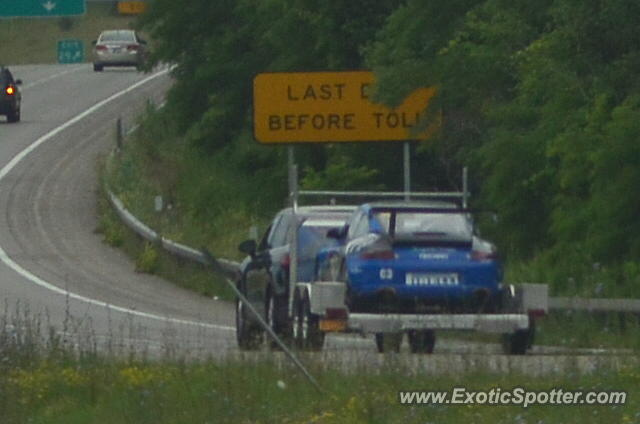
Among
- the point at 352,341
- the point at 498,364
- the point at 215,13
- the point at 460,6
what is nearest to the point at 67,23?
the point at 215,13

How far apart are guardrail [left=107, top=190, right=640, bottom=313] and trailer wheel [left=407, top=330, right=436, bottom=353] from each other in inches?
69.6

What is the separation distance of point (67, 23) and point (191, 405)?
327 feet

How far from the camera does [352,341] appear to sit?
2083 cm

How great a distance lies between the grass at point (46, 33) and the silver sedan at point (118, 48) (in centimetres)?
2699

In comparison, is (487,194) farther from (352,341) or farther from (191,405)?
(191,405)

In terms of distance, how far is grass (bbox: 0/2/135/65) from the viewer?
105m

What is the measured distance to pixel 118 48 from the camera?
74438 mm

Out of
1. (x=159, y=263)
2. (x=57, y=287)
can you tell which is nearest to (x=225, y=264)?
(x=57, y=287)

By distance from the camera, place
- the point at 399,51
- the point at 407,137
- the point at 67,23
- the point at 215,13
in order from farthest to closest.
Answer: the point at 67,23, the point at 215,13, the point at 399,51, the point at 407,137

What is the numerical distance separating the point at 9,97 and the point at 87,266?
74.7 feet

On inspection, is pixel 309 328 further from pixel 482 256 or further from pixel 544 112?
pixel 544 112

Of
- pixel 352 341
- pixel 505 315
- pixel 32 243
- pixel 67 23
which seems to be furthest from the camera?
pixel 67 23

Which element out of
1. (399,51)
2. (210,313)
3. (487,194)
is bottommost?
(210,313)

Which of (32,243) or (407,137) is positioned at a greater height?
(407,137)
